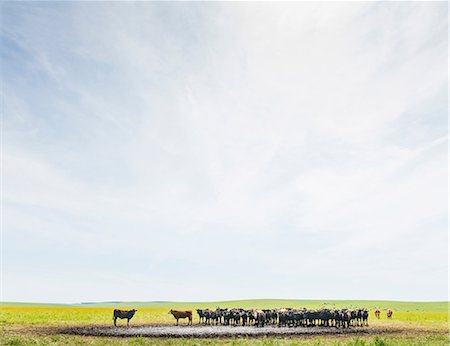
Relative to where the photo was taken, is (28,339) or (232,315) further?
(232,315)

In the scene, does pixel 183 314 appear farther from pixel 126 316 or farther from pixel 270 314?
pixel 270 314

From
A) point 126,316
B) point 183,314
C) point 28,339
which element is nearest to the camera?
point 28,339

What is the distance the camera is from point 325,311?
4656cm

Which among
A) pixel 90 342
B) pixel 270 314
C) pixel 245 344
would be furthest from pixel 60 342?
pixel 270 314

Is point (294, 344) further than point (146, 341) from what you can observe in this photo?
No

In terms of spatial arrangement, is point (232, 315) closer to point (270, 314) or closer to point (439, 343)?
point (270, 314)

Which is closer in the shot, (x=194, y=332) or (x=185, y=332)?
(x=185, y=332)

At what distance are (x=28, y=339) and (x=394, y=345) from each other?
69.7ft

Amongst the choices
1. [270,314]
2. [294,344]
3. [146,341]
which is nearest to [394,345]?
[294,344]

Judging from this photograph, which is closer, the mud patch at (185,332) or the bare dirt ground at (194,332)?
the mud patch at (185,332)

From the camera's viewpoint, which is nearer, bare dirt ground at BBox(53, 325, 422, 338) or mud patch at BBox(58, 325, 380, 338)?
mud patch at BBox(58, 325, 380, 338)

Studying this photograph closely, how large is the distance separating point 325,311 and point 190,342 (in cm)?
2391

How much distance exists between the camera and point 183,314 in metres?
48.5

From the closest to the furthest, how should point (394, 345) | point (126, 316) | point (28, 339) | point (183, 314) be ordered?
point (394, 345) → point (28, 339) → point (126, 316) → point (183, 314)
